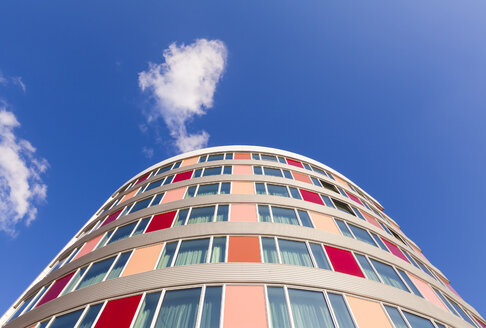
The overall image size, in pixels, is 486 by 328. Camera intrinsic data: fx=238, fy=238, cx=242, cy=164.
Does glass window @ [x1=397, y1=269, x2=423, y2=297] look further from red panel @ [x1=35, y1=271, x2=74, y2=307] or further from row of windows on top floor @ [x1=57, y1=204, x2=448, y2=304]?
red panel @ [x1=35, y1=271, x2=74, y2=307]

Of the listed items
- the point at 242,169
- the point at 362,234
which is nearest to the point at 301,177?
the point at 242,169

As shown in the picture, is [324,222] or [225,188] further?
[225,188]

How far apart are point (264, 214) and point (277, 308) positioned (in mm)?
6285

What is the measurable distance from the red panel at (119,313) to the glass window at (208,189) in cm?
820

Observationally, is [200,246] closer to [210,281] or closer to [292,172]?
[210,281]

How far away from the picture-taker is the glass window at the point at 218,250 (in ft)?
35.9

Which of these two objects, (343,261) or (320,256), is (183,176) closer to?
(320,256)

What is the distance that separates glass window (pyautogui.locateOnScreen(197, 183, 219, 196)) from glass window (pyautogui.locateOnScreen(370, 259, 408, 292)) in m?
10.5

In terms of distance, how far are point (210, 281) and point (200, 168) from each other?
11639 mm

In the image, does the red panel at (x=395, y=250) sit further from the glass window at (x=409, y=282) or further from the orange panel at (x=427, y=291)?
the glass window at (x=409, y=282)

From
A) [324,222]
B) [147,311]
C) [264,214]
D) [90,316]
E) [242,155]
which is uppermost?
[242,155]

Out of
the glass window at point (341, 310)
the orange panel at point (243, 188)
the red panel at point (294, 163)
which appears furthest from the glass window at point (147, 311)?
the red panel at point (294, 163)

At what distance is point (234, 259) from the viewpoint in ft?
35.5

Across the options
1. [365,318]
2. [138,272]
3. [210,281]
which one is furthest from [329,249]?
[138,272]
